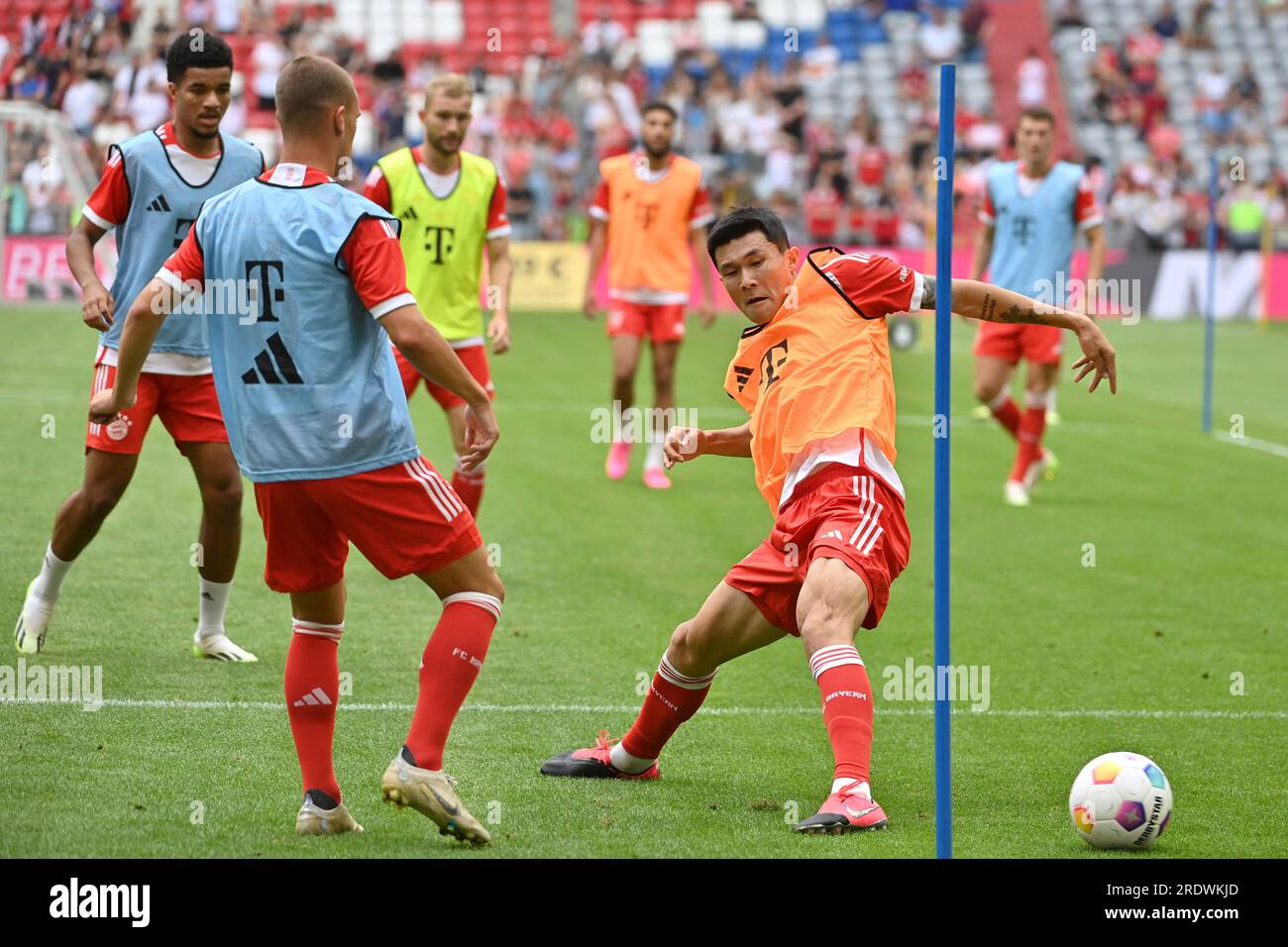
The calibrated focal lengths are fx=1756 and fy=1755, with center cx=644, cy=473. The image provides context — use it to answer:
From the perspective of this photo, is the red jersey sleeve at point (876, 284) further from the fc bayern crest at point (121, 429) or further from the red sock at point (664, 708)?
the fc bayern crest at point (121, 429)

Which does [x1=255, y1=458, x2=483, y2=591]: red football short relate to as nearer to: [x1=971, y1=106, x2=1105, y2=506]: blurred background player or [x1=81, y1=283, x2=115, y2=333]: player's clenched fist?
[x1=81, y1=283, x2=115, y2=333]: player's clenched fist

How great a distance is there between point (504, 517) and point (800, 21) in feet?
85.5

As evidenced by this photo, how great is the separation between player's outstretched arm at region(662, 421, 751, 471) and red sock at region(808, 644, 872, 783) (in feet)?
2.59

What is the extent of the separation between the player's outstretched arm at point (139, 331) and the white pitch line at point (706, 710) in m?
1.62

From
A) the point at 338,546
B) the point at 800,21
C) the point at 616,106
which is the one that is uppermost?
the point at 800,21

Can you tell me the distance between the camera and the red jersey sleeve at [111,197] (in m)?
6.67

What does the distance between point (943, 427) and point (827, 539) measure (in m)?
1.03

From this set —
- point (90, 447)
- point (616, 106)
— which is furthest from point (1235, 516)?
point (616, 106)

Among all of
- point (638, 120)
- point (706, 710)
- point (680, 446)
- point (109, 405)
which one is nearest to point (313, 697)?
point (109, 405)

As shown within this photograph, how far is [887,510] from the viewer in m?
5.38

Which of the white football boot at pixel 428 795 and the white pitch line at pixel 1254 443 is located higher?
the white pitch line at pixel 1254 443

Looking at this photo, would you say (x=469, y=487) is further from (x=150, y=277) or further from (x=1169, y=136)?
(x=1169, y=136)

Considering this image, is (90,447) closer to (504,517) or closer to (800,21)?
(504,517)

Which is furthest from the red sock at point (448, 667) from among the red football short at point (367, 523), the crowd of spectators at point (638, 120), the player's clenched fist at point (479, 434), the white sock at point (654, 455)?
the crowd of spectators at point (638, 120)
